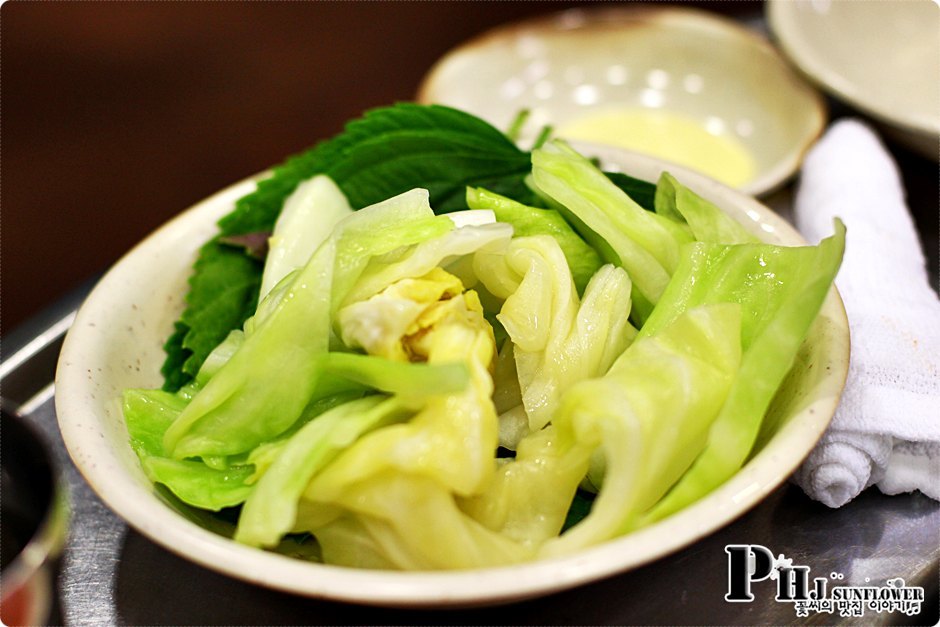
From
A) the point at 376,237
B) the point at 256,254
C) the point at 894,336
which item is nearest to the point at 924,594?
the point at 894,336

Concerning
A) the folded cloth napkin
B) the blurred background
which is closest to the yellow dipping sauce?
the folded cloth napkin

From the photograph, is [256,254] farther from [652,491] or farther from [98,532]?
[652,491]

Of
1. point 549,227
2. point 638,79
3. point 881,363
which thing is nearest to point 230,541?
point 549,227

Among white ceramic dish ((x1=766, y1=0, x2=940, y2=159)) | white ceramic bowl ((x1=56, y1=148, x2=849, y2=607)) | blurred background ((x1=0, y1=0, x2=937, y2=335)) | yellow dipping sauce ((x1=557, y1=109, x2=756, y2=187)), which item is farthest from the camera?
blurred background ((x1=0, y1=0, x2=937, y2=335))

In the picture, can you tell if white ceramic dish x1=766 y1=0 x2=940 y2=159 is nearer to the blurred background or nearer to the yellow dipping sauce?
the yellow dipping sauce

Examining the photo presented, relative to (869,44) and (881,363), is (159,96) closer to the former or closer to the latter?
(869,44)

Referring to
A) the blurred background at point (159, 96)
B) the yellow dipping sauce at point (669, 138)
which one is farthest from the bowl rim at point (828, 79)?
the blurred background at point (159, 96)
